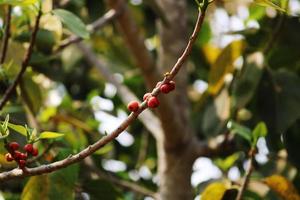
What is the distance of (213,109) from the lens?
1.73m

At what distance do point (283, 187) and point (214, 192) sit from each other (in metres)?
0.15

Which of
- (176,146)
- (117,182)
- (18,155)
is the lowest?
(117,182)

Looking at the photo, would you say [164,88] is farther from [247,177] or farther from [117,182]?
[117,182]

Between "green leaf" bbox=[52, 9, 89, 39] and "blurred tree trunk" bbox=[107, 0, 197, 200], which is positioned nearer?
"green leaf" bbox=[52, 9, 89, 39]

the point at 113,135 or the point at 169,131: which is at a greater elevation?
the point at 113,135

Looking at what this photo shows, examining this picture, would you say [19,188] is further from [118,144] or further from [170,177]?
→ [118,144]

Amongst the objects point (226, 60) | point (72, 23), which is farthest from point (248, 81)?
point (72, 23)

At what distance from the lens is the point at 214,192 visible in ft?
4.24

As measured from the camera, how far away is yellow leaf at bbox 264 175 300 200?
132 cm

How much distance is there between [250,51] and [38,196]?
78 centimetres

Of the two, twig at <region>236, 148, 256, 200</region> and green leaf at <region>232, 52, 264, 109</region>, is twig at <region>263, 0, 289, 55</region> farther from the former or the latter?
twig at <region>236, 148, 256, 200</region>

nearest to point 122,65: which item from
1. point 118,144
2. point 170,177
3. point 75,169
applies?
point 118,144

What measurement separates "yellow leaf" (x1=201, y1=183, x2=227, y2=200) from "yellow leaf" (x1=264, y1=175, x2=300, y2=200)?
0.11 metres

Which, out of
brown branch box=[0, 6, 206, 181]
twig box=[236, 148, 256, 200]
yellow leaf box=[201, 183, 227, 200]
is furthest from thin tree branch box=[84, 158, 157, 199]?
brown branch box=[0, 6, 206, 181]
